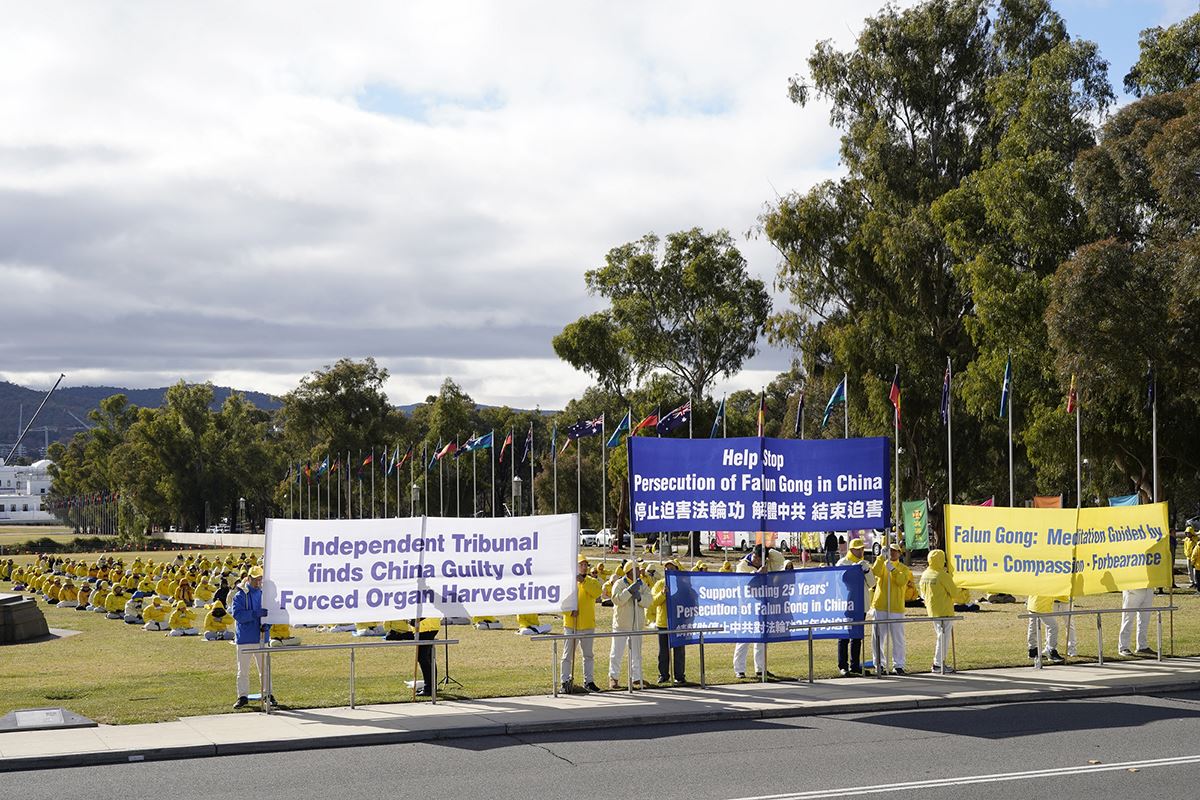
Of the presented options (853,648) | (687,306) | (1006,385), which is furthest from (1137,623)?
(687,306)

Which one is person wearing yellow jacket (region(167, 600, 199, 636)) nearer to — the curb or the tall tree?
the curb

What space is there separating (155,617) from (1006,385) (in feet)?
85.4

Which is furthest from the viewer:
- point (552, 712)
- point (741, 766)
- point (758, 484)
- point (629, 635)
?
point (758, 484)

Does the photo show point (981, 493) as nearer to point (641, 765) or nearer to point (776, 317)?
point (776, 317)

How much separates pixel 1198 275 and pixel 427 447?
76.5 meters

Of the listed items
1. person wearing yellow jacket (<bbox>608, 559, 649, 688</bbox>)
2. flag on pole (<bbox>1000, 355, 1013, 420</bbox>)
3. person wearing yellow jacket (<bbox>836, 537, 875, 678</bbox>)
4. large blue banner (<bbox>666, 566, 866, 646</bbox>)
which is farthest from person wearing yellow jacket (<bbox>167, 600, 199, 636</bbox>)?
flag on pole (<bbox>1000, 355, 1013, 420</bbox>)

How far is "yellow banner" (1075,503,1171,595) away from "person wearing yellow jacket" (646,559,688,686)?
6072 mm

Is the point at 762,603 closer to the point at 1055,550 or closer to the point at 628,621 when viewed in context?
the point at 628,621

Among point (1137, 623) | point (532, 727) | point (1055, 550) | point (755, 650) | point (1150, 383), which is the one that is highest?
point (1150, 383)

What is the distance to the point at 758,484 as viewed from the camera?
17.5 m

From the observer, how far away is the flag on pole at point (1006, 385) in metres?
40.3

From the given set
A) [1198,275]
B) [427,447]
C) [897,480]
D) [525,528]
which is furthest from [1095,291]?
[427,447]

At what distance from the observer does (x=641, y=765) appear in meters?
12.2

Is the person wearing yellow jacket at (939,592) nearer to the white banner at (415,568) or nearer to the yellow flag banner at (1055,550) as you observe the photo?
the yellow flag banner at (1055,550)
